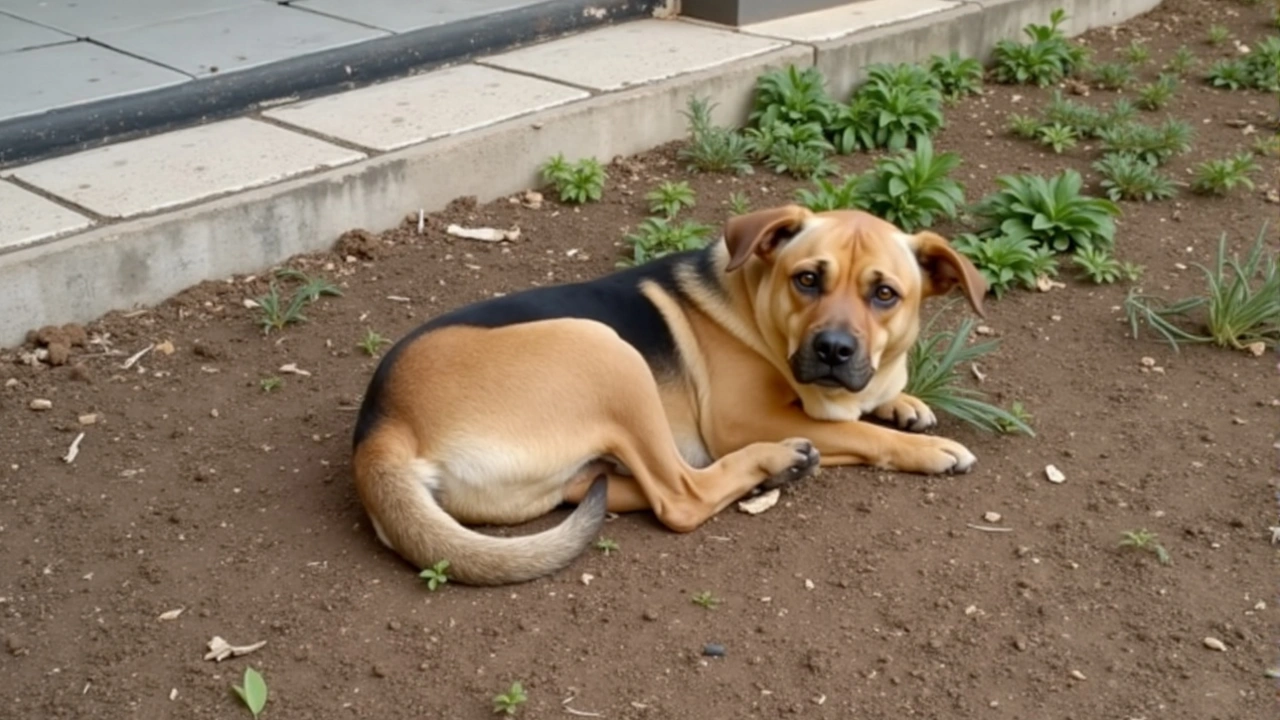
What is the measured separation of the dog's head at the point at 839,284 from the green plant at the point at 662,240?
134 centimetres

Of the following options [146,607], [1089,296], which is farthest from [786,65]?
[146,607]

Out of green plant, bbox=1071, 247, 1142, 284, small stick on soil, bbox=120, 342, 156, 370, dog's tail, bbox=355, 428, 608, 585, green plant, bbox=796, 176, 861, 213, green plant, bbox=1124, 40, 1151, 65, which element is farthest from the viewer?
green plant, bbox=1124, 40, 1151, 65

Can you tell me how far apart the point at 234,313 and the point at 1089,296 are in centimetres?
334

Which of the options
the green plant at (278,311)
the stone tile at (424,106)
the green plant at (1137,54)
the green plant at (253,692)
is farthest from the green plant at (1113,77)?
the green plant at (253,692)

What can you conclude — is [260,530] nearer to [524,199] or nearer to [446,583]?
[446,583]

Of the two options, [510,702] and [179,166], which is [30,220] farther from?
[510,702]

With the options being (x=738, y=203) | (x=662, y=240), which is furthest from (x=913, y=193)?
(x=662, y=240)

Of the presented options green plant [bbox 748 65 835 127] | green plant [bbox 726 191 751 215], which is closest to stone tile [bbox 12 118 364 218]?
green plant [bbox 726 191 751 215]

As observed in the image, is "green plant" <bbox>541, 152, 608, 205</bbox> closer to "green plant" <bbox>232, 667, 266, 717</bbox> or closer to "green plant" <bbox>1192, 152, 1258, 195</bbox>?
"green plant" <bbox>1192, 152, 1258, 195</bbox>

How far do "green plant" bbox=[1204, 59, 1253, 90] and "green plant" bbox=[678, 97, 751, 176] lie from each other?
10.4ft

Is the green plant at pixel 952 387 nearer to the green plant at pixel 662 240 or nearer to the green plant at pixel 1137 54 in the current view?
the green plant at pixel 662 240

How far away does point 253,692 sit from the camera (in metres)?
3.49

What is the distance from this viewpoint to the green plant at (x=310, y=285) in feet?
18.0

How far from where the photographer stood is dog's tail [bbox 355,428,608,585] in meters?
3.85
